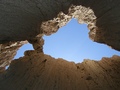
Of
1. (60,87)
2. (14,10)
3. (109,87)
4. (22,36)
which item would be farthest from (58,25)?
(109,87)

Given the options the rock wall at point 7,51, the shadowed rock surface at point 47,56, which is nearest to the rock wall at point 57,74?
the shadowed rock surface at point 47,56

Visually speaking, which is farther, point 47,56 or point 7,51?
point 47,56

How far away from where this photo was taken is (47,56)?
5504 mm

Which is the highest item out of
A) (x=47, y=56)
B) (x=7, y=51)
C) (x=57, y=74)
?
(x=7, y=51)

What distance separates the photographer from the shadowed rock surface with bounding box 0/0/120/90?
354 centimetres

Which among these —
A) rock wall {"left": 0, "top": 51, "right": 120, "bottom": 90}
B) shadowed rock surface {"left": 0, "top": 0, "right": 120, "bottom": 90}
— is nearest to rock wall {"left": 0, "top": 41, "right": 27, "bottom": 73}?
shadowed rock surface {"left": 0, "top": 0, "right": 120, "bottom": 90}

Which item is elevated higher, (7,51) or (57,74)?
(7,51)

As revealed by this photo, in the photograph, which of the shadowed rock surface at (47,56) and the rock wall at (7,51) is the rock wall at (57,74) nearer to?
the shadowed rock surface at (47,56)

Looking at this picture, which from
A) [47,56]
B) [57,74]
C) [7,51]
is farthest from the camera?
[47,56]

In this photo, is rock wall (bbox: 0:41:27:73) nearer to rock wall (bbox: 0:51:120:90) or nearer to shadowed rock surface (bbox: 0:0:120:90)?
shadowed rock surface (bbox: 0:0:120:90)

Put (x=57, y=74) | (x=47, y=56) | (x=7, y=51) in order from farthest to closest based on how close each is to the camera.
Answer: (x=47, y=56), (x=7, y=51), (x=57, y=74)

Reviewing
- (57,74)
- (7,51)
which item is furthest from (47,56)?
(7,51)

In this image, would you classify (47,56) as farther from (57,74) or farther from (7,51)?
(7,51)

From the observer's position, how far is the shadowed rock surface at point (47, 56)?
354cm
